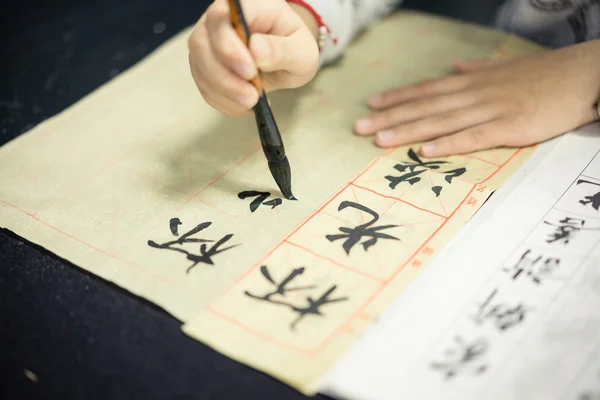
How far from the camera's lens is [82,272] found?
0.45m

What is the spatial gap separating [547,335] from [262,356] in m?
0.18

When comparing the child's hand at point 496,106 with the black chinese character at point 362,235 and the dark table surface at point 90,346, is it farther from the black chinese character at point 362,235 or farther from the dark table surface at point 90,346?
the dark table surface at point 90,346

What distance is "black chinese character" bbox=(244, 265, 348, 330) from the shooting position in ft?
1.31

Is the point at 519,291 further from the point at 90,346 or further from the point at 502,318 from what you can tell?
the point at 90,346

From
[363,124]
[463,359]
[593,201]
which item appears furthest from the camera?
[363,124]

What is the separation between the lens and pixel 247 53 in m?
0.44

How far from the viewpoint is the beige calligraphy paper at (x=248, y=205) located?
401mm

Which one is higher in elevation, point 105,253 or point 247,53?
point 247,53

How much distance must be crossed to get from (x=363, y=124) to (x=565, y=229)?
0.21 m

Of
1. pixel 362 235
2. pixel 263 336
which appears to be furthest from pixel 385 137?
pixel 263 336

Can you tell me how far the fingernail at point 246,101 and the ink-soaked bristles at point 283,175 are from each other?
5 centimetres

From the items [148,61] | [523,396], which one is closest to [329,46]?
[148,61]

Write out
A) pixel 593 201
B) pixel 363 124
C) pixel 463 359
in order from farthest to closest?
pixel 363 124 < pixel 593 201 < pixel 463 359

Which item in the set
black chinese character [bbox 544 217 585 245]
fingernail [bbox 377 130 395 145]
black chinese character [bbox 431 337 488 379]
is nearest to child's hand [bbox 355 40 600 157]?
fingernail [bbox 377 130 395 145]
